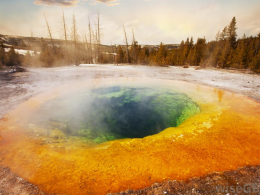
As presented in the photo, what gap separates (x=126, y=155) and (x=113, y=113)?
11.1 ft

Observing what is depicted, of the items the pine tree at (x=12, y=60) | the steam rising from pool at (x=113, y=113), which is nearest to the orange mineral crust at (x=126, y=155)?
the steam rising from pool at (x=113, y=113)

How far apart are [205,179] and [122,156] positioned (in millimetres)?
1811

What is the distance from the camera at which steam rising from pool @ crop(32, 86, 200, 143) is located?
4758 mm

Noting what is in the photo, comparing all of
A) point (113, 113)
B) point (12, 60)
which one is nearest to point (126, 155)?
point (113, 113)

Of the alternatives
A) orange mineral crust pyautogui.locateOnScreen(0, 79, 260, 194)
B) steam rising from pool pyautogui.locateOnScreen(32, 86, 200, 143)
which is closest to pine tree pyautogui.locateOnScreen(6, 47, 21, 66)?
steam rising from pool pyautogui.locateOnScreen(32, 86, 200, 143)

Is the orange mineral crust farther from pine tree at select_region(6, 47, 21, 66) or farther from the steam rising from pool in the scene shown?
pine tree at select_region(6, 47, 21, 66)

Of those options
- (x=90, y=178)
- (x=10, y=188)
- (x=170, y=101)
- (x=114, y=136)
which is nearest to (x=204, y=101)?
(x=170, y=101)

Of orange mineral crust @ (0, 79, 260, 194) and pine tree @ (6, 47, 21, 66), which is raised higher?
pine tree @ (6, 47, 21, 66)

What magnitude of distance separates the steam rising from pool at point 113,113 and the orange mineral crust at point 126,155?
769 mm

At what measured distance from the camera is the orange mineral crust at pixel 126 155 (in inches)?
94.8

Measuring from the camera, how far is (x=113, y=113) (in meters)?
6.31

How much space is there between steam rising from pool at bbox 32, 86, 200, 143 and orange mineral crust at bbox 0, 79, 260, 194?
2.52ft

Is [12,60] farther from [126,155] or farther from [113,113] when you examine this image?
[126,155]

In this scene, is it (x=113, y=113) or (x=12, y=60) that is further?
(x=12, y=60)
